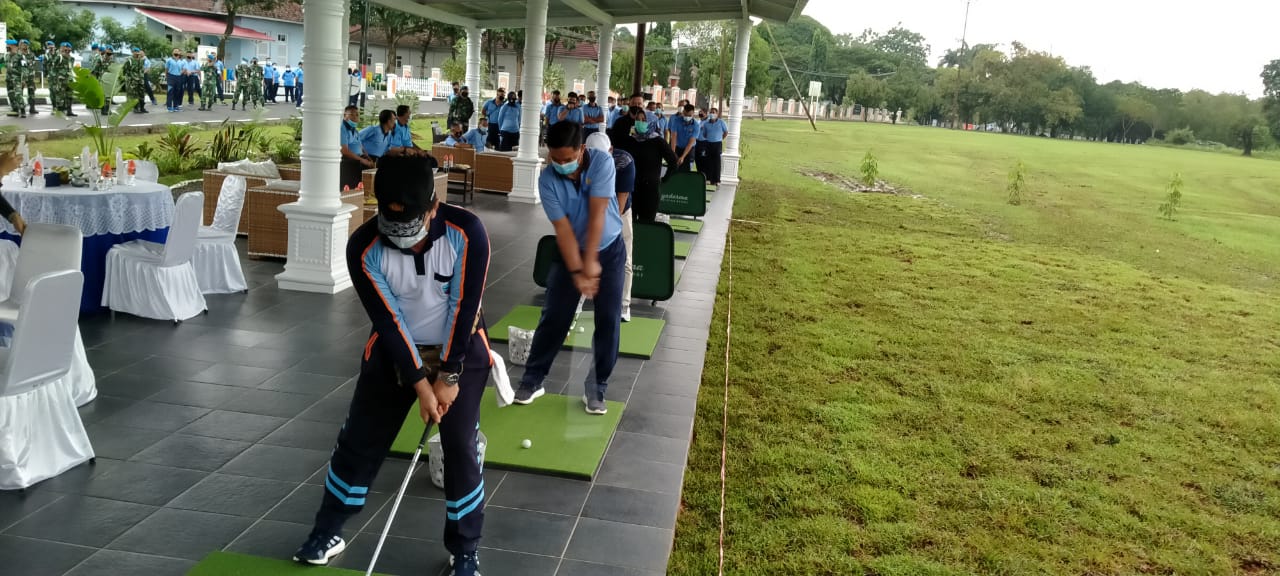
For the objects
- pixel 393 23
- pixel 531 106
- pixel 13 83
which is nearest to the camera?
pixel 531 106

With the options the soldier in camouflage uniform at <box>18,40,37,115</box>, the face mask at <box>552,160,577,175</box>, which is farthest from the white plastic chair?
the soldier in camouflage uniform at <box>18,40,37,115</box>

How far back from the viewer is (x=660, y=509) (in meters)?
4.39

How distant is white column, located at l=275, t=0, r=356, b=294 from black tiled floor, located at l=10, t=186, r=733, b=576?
1.20m

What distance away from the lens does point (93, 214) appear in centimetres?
714

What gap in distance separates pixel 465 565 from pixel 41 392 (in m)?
2.26

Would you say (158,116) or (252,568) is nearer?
(252,568)

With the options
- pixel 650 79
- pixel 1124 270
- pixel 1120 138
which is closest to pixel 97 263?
pixel 1124 270

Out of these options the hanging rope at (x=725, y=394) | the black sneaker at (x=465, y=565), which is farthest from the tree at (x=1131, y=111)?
the black sneaker at (x=465, y=565)

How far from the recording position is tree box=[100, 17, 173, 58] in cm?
4130

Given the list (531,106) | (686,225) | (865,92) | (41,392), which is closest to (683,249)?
(686,225)

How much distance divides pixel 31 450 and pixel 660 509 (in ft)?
8.96

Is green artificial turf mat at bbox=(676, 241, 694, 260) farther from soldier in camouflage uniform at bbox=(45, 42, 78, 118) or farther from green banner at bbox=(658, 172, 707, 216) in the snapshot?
soldier in camouflage uniform at bbox=(45, 42, 78, 118)

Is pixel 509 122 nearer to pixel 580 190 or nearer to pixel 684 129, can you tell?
pixel 684 129

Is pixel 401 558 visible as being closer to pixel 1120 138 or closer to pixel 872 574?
pixel 872 574
